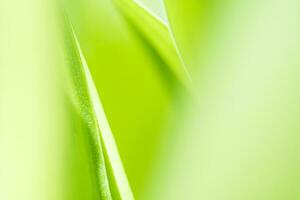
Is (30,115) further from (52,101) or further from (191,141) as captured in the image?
(191,141)

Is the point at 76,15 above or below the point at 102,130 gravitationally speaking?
above

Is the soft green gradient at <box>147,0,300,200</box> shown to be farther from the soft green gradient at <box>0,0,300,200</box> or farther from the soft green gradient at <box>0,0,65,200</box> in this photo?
the soft green gradient at <box>0,0,65,200</box>

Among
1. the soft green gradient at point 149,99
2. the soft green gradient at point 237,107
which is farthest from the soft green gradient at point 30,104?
the soft green gradient at point 237,107

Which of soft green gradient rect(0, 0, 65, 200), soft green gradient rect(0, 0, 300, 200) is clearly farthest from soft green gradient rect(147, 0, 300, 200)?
soft green gradient rect(0, 0, 65, 200)

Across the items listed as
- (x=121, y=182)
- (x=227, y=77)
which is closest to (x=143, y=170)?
(x=121, y=182)

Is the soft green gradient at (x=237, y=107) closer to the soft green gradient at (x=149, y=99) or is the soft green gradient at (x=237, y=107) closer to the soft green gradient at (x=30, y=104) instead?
the soft green gradient at (x=149, y=99)

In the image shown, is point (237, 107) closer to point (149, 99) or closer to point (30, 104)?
point (149, 99)

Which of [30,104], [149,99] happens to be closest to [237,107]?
[149,99]

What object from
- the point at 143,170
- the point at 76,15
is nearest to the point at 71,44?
the point at 76,15

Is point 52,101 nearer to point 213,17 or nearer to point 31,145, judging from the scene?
point 31,145
